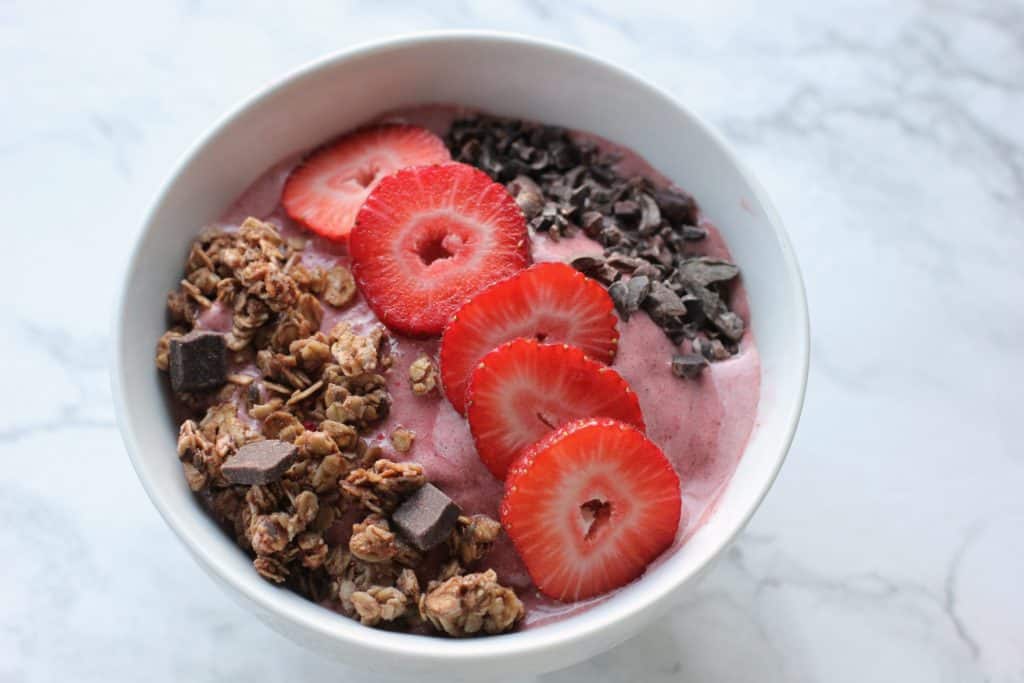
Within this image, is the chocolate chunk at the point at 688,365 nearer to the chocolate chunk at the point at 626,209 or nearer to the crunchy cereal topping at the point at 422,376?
the chocolate chunk at the point at 626,209

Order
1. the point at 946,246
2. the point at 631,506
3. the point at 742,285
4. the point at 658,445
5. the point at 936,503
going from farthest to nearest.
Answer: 1. the point at 946,246
2. the point at 936,503
3. the point at 742,285
4. the point at 658,445
5. the point at 631,506

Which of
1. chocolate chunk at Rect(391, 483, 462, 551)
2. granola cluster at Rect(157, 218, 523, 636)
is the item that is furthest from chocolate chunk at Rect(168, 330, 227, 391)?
chocolate chunk at Rect(391, 483, 462, 551)

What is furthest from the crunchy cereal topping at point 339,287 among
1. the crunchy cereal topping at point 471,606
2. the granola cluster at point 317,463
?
the crunchy cereal topping at point 471,606

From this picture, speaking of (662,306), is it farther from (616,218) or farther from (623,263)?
(616,218)

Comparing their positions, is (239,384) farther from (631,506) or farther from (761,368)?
(761,368)

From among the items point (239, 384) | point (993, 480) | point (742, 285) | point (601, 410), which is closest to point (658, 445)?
point (601, 410)

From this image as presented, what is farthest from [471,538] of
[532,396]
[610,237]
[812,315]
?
[812,315]
